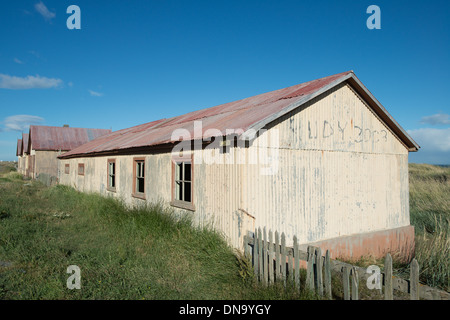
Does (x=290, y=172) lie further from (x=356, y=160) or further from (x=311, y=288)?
(x=311, y=288)

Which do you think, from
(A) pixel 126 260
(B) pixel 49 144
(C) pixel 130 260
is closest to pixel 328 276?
(C) pixel 130 260

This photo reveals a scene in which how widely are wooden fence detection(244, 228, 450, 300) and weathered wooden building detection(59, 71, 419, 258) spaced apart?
2.96ft

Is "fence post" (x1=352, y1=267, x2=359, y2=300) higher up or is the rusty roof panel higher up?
the rusty roof panel

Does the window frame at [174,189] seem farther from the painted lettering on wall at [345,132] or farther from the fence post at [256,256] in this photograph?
the painted lettering on wall at [345,132]

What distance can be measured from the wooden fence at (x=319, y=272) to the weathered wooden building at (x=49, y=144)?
25.0 meters

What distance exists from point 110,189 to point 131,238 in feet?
19.5

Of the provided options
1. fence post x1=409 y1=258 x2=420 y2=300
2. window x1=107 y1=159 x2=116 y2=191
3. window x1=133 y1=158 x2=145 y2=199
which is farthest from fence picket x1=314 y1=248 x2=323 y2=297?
window x1=107 y1=159 x2=116 y2=191

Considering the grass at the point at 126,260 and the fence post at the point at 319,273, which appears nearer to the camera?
the fence post at the point at 319,273

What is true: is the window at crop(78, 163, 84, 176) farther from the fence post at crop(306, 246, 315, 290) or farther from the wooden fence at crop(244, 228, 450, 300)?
the fence post at crop(306, 246, 315, 290)

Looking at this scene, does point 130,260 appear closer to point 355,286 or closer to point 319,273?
point 319,273

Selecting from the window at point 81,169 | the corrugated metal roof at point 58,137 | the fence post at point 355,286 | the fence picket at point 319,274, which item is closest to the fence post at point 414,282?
the fence post at point 355,286

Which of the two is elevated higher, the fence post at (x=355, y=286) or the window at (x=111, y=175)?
the window at (x=111, y=175)

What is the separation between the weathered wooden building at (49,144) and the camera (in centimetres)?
2712

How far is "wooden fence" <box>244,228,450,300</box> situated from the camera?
3.34 metres
